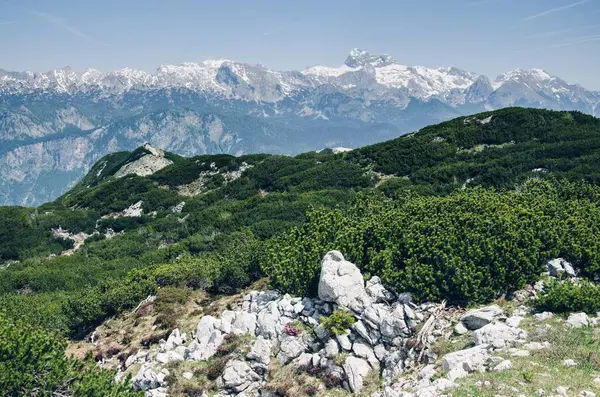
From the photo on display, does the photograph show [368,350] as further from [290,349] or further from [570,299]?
[570,299]

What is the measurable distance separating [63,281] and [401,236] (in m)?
40.4

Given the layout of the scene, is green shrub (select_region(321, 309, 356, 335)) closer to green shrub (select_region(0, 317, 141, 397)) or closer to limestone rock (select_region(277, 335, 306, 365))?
limestone rock (select_region(277, 335, 306, 365))

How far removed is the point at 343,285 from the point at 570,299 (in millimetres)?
10387

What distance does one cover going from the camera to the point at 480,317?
19.3m

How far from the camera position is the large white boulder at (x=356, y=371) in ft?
61.9

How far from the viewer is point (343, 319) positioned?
21109 mm

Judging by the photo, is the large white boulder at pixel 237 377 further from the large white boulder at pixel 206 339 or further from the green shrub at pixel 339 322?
the green shrub at pixel 339 322

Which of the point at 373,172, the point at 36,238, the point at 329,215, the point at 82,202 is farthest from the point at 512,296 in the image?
the point at 82,202

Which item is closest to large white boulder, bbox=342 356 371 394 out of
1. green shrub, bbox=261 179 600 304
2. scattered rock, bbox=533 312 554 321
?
green shrub, bbox=261 179 600 304

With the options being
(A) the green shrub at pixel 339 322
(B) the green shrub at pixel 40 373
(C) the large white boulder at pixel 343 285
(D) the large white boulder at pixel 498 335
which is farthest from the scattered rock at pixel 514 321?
(B) the green shrub at pixel 40 373

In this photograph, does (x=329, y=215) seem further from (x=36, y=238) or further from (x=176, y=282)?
(x=36, y=238)

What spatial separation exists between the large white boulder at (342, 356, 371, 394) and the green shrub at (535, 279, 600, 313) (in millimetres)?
8440

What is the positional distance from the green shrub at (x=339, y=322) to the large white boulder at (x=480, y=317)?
534 cm

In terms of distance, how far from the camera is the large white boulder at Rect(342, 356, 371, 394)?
18.9m
